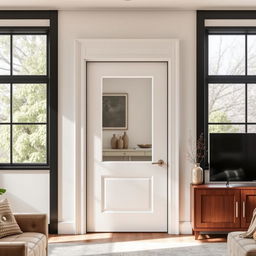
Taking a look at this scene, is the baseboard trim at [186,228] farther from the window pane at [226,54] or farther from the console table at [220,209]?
the window pane at [226,54]

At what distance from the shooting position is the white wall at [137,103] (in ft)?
19.1

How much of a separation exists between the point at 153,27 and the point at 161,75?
588 millimetres

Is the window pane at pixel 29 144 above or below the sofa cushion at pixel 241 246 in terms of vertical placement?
above

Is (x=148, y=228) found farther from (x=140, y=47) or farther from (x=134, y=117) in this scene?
(x=140, y=47)

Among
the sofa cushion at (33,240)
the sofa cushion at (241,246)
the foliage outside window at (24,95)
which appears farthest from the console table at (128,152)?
the sofa cushion at (241,246)

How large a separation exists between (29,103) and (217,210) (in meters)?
2.61

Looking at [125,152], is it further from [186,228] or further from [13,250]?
[13,250]

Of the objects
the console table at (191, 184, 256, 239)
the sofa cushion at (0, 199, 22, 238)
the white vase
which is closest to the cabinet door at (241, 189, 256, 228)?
the console table at (191, 184, 256, 239)

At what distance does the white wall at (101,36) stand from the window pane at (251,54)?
70cm

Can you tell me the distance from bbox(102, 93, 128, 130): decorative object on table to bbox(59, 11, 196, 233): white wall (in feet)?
1.31

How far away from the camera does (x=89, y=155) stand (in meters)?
5.79

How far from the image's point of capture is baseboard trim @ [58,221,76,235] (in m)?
5.71

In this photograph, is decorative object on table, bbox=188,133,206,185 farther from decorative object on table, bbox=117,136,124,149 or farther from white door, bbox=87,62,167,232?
decorative object on table, bbox=117,136,124,149

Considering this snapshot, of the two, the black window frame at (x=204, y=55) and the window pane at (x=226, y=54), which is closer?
the black window frame at (x=204, y=55)
